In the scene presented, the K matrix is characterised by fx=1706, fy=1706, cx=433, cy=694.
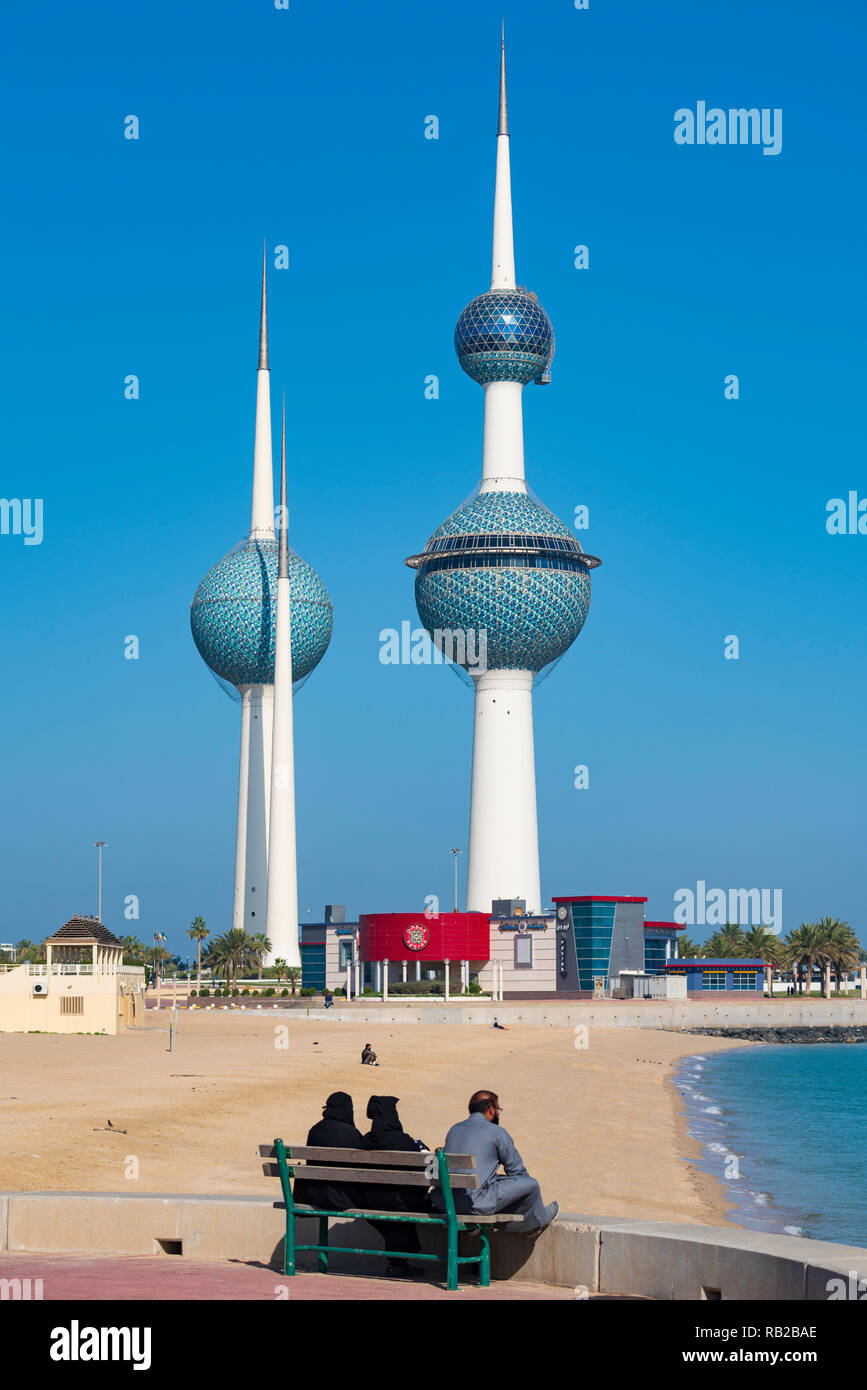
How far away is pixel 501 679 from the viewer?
15862 cm

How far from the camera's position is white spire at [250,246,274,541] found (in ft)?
543

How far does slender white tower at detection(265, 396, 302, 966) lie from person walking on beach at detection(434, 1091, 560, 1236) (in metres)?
132

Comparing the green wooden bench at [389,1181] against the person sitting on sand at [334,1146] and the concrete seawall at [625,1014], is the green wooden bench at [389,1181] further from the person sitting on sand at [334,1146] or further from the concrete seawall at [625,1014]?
the concrete seawall at [625,1014]

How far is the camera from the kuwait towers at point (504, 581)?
15550cm

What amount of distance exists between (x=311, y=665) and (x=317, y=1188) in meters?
167

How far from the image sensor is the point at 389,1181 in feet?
39.4

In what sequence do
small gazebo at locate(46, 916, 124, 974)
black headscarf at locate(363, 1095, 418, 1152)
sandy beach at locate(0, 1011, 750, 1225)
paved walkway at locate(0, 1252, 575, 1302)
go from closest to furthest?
paved walkway at locate(0, 1252, 575, 1302) < black headscarf at locate(363, 1095, 418, 1152) < sandy beach at locate(0, 1011, 750, 1225) < small gazebo at locate(46, 916, 124, 974)

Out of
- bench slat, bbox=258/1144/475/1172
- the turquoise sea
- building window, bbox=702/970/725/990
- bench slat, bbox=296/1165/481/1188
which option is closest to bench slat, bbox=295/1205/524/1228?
bench slat, bbox=296/1165/481/1188

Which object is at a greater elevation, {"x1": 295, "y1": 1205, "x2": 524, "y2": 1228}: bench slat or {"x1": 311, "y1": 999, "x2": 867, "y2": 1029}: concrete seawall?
{"x1": 295, "y1": 1205, "x2": 524, "y2": 1228}: bench slat

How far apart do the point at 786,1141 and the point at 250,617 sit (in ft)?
453

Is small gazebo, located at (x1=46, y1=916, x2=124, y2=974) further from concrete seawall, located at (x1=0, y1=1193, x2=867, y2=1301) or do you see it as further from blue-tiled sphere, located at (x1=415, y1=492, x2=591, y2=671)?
blue-tiled sphere, located at (x1=415, y1=492, x2=591, y2=671)

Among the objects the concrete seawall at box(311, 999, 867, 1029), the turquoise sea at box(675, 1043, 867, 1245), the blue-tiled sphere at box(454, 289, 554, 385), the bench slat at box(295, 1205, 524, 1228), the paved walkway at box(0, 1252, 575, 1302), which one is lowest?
the concrete seawall at box(311, 999, 867, 1029)

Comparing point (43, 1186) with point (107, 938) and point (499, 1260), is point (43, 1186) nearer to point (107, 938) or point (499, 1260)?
point (499, 1260)
